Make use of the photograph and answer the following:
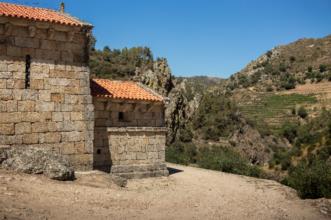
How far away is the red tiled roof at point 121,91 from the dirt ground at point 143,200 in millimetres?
3299

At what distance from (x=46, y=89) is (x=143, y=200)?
5.02 meters

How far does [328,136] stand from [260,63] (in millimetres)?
49907

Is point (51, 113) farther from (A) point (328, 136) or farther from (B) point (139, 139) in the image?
(A) point (328, 136)

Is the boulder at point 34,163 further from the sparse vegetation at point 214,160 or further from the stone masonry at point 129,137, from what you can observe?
the sparse vegetation at point 214,160

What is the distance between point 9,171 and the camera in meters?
10.8

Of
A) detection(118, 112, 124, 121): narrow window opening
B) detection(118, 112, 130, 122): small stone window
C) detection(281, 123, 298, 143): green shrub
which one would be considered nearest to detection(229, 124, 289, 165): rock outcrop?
detection(281, 123, 298, 143): green shrub

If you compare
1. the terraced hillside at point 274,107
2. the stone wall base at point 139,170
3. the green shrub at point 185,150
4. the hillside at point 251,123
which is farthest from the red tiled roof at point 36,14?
the terraced hillside at point 274,107

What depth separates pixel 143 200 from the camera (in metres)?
10.9

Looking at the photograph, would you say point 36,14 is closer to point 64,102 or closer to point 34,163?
point 64,102

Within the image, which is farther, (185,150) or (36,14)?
(185,150)

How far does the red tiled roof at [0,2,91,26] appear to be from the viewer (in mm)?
12195

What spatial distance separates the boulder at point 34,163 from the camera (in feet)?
36.4

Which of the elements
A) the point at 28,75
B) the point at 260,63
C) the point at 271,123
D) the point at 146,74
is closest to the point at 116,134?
the point at 28,75

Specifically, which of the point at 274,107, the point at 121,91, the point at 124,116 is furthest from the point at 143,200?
the point at 274,107
